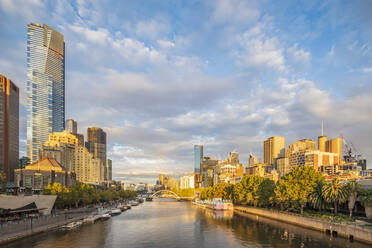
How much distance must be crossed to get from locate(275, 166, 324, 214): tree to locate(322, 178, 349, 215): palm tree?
1016 cm

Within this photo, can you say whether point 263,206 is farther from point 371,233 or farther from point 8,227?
point 8,227

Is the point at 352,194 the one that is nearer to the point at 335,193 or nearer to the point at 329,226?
the point at 335,193

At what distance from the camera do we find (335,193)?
3332 inches

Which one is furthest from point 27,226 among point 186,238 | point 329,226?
point 329,226

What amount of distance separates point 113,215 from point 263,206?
268ft

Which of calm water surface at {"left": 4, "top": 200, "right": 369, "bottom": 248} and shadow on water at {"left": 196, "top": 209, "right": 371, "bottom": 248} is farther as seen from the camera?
calm water surface at {"left": 4, "top": 200, "right": 369, "bottom": 248}

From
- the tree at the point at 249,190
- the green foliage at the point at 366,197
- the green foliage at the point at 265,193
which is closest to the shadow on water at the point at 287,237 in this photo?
the green foliage at the point at 366,197

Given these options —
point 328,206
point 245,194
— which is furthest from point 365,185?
point 245,194

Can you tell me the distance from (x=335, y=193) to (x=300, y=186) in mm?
19532

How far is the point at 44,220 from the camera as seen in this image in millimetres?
85812

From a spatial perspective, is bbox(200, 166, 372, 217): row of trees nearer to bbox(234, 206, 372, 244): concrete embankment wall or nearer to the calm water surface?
bbox(234, 206, 372, 244): concrete embankment wall

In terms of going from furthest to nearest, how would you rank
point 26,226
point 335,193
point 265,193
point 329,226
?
1. point 265,193
2. point 335,193
3. point 329,226
4. point 26,226

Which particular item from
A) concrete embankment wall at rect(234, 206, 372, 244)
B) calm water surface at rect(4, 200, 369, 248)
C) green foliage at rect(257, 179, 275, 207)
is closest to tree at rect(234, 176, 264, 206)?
green foliage at rect(257, 179, 275, 207)

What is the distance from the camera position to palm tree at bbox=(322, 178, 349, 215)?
274ft
